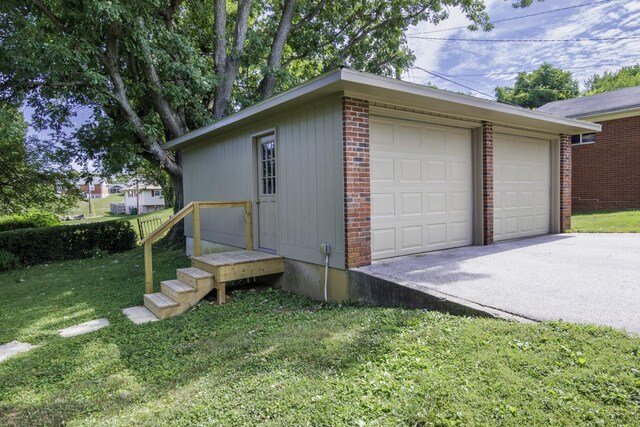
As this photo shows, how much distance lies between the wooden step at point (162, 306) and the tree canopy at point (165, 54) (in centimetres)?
516

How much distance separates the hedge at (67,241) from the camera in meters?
10.4

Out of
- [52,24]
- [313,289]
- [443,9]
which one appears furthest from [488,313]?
[443,9]

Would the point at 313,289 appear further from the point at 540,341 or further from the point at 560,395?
the point at 560,395

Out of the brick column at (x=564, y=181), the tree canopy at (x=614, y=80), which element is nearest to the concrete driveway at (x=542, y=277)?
the brick column at (x=564, y=181)

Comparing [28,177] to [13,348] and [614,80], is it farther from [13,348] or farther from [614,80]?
[614,80]

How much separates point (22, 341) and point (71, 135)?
313 inches

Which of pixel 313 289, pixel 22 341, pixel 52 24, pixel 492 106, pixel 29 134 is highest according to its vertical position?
pixel 52 24

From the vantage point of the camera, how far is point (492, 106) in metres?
5.95

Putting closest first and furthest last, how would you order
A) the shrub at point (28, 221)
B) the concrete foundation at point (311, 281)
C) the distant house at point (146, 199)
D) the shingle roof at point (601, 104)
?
the concrete foundation at point (311, 281) → the shingle roof at point (601, 104) → the shrub at point (28, 221) → the distant house at point (146, 199)

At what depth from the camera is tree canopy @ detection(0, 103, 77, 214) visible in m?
12.5

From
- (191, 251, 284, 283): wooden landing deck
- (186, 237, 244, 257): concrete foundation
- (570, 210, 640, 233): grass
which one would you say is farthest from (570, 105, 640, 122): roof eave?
(186, 237, 244, 257): concrete foundation

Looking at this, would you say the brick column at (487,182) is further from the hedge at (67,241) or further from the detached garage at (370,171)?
the hedge at (67,241)

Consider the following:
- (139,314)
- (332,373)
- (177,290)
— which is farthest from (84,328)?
(332,373)

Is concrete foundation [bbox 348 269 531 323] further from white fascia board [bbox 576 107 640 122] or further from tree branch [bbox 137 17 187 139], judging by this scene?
white fascia board [bbox 576 107 640 122]
